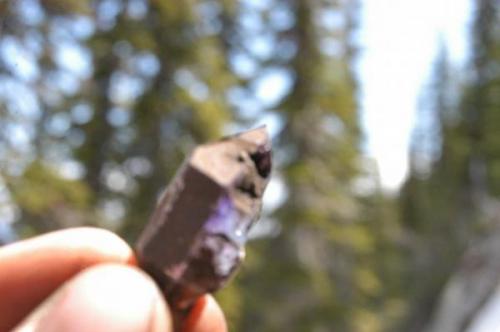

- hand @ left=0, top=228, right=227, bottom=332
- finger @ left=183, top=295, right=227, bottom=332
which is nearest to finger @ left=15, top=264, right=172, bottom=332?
hand @ left=0, top=228, right=227, bottom=332

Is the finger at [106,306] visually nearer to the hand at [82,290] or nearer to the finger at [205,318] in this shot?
the hand at [82,290]

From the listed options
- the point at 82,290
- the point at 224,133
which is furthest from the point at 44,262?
the point at 224,133

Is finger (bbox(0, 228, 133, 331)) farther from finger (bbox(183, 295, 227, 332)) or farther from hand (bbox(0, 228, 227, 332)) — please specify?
finger (bbox(183, 295, 227, 332))

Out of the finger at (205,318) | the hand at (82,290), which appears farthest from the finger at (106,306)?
the finger at (205,318)

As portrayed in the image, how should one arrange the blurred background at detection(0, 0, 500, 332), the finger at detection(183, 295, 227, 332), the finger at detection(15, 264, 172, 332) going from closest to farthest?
the finger at detection(15, 264, 172, 332) → the finger at detection(183, 295, 227, 332) → the blurred background at detection(0, 0, 500, 332)

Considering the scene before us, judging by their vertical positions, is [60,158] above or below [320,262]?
above

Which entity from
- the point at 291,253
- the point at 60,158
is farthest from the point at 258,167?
the point at 291,253

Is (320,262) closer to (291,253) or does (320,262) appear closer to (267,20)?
(291,253)
